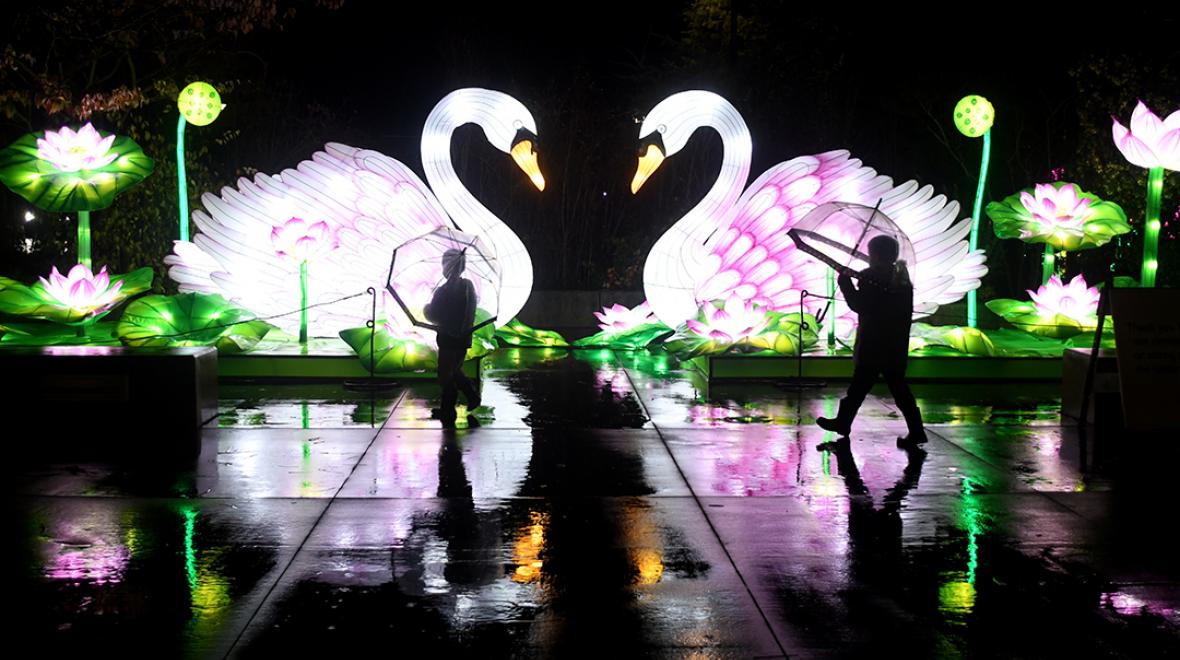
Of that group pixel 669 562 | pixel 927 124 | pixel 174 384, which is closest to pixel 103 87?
pixel 174 384

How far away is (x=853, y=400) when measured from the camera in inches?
340

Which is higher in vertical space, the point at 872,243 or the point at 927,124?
the point at 927,124

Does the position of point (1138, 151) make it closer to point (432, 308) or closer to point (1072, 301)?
point (1072, 301)

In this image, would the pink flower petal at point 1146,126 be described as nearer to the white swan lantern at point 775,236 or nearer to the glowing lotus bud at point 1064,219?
the glowing lotus bud at point 1064,219

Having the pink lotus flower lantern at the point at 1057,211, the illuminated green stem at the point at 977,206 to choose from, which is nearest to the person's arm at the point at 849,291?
the illuminated green stem at the point at 977,206

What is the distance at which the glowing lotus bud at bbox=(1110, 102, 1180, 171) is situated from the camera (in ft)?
41.5

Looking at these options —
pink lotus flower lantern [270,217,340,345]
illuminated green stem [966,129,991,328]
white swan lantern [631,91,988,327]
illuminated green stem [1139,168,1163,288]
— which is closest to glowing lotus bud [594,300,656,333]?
white swan lantern [631,91,988,327]

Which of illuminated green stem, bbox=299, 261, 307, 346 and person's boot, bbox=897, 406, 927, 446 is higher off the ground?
illuminated green stem, bbox=299, 261, 307, 346

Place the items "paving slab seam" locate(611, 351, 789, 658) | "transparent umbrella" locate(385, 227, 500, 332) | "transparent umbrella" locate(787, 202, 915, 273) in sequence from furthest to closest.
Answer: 1. "transparent umbrella" locate(385, 227, 500, 332)
2. "transparent umbrella" locate(787, 202, 915, 273)
3. "paving slab seam" locate(611, 351, 789, 658)

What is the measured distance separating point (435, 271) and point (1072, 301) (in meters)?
7.39

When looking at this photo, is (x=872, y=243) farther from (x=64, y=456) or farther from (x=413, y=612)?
(x=64, y=456)

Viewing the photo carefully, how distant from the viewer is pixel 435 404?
10.4 metres

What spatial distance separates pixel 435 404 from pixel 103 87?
34.1 ft

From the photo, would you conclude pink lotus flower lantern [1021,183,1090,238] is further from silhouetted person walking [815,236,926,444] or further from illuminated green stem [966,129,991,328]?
silhouetted person walking [815,236,926,444]
